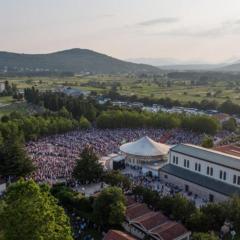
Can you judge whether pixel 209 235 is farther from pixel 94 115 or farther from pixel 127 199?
pixel 94 115

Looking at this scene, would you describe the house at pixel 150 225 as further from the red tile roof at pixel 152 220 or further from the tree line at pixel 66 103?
the tree line at pixel 66 103

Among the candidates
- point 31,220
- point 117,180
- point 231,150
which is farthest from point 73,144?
point 31,220

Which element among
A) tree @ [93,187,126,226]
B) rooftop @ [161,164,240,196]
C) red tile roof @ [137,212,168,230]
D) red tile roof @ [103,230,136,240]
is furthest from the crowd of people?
red tile roof @ [103,230,136,240]

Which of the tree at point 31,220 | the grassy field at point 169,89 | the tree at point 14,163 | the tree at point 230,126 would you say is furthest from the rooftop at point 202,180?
the grassy field at point 169,89

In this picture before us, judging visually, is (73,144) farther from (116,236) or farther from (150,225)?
(116,236)

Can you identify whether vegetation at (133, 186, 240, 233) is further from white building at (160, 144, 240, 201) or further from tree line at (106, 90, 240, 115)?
tree line at (106, 90, 240, 115)

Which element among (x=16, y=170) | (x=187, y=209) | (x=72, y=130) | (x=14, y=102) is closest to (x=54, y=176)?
(x=16, y=170)
